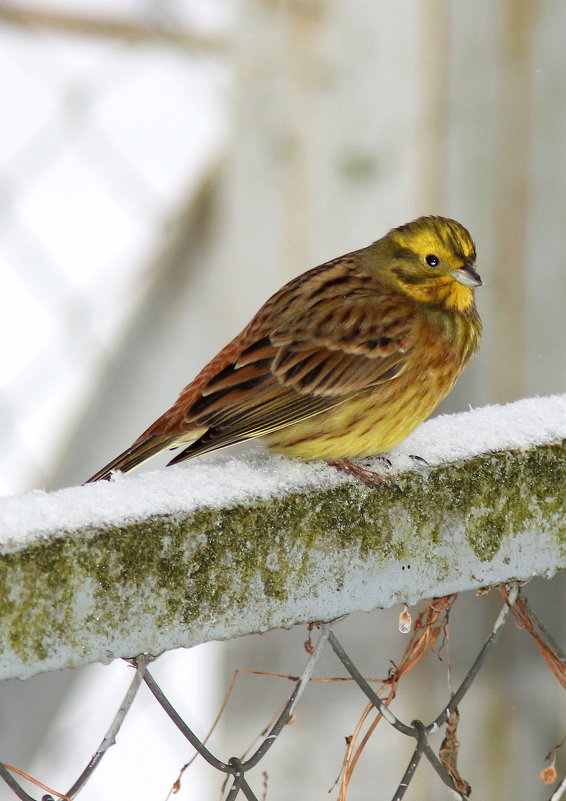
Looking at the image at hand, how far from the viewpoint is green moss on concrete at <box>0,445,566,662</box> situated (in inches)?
41.4

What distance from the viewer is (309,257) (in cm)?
284

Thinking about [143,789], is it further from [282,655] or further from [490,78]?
[490,78]

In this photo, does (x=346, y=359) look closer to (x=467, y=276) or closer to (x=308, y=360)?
(x=308, y=360)

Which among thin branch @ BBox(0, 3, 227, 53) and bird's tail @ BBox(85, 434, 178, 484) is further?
thin branch @ BBox(0, 3, 227, 53)

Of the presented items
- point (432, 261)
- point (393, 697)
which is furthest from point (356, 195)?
point (393, 697)

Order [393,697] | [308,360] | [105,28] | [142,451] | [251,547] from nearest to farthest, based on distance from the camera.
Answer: [251,547] < [393,697] < [142,451] < [308,360] < [105,28]

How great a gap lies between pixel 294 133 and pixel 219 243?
2.33 feet

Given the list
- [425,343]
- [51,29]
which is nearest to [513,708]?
[425,343]

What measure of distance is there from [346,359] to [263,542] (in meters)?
1.18

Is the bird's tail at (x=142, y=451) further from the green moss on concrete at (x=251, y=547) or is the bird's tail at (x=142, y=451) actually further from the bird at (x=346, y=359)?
the green moss on concrete at (x=251, y=547)

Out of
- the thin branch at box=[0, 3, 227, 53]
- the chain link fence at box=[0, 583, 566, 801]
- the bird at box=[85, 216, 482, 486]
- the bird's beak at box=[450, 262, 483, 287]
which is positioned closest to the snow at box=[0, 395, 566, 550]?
the chain link fence at box=[0, 583, 566, 801]

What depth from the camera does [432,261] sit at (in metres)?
2.46

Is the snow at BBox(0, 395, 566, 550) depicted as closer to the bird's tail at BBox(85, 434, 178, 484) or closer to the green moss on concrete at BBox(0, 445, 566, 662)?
the green moss on concrete at BBox(0, 445, 566, 662)

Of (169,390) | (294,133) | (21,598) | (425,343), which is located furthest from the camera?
(169,390)
